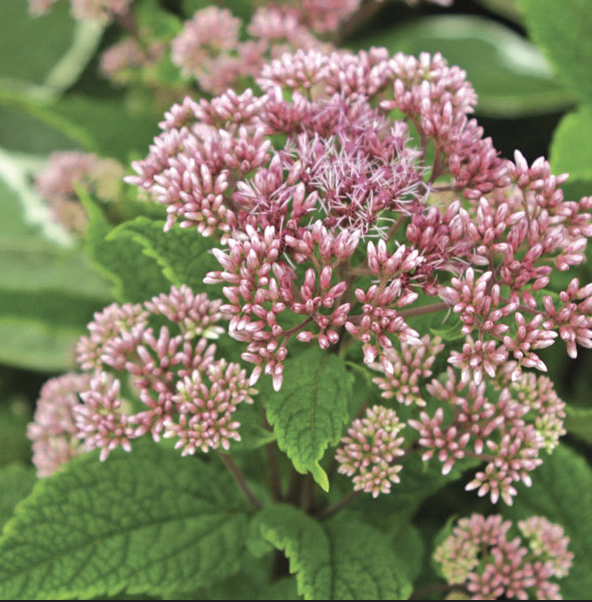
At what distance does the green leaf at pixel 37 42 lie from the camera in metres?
2.21

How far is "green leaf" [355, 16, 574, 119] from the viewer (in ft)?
6.24

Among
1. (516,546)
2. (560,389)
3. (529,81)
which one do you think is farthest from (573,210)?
(529,81)

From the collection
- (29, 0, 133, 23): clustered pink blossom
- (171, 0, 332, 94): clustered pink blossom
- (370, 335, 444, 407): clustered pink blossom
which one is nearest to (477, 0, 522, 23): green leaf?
(171, 0, 332, 94): clustered pink blossom

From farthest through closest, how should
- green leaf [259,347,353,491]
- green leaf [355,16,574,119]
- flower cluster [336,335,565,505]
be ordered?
green leaf [355,16,574,119] < flower cluster [336,335,565,505] < green leaf [259,347,353,491]

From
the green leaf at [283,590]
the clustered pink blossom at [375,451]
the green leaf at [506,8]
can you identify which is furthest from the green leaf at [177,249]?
the green leaf at [506,8]

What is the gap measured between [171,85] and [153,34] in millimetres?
128

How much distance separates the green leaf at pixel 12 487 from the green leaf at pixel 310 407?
60cm

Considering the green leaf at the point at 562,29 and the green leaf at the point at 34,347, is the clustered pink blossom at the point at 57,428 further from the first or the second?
the green leaf at the point at 562,29

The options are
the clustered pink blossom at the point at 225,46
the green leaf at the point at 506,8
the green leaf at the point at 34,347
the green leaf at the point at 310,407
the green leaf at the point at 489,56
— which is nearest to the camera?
the green leaf at the point at 310,407

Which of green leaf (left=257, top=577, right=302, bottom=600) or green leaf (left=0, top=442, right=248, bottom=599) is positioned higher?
green leaf (left=0, top=442, right=248, bottom=599)

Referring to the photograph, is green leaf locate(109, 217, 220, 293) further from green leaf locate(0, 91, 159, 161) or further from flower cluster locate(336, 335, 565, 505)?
green leaf locate(0, 91, 159, 161)

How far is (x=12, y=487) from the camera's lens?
1.29 meters

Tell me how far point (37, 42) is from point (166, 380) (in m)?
1.68

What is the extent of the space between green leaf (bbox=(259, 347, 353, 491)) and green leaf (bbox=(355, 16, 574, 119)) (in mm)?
1215
